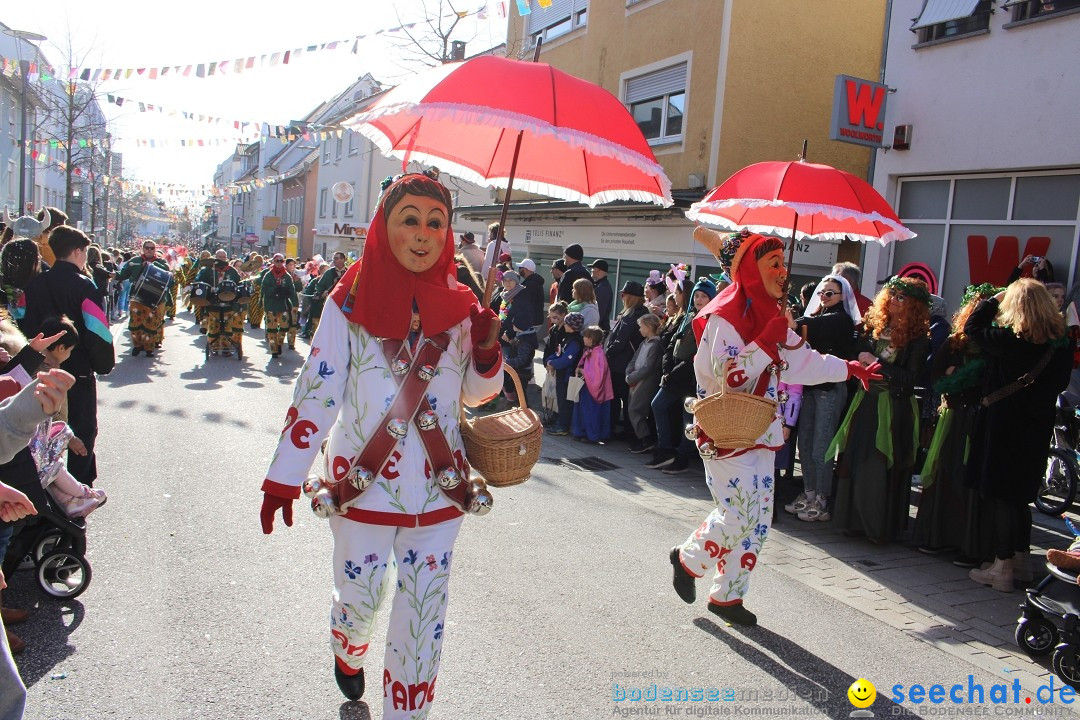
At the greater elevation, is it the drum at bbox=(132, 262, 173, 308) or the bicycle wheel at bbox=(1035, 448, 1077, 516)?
Result: the drum at bbox=(132, 262, 173, 308)

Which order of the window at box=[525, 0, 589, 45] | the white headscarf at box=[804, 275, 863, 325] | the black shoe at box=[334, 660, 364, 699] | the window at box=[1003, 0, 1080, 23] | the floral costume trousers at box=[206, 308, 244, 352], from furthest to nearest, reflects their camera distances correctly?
the window at box=[525, 0, 589, 45]
the floral costume trousers at box=[206, 308, 244, 352]
the window at box=[1003, 0, 1080, 23]
the white headscarf at box=[804, 275, 863, 325]
the black shoe at box=[334, 660, 364, 699]

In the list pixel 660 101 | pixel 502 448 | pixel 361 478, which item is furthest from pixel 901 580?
pixel 660 101

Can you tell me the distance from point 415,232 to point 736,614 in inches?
106

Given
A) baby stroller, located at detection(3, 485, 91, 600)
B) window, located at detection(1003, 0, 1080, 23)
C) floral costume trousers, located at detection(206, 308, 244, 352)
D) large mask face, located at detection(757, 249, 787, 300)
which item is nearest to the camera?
baby stroller, located at detection(3, 485, 91, 600)

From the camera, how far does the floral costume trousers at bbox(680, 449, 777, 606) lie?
164 inches

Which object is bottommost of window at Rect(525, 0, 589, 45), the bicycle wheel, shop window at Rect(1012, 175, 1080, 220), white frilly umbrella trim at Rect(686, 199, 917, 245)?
the bicycle wheel

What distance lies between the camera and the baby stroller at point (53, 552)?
412 centimetres

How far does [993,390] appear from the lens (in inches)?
202

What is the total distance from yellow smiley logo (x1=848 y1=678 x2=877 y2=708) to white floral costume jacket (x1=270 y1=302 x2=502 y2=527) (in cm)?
204

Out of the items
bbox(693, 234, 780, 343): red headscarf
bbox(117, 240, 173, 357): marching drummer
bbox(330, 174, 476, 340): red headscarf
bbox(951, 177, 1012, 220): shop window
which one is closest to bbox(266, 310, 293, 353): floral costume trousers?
bbox(117, 240, 173, 357): marching drummer

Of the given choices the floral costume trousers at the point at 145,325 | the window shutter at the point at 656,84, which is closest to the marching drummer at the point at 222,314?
the floral costume trousers at the point at 145,325

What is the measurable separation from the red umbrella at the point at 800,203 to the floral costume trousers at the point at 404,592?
320cm

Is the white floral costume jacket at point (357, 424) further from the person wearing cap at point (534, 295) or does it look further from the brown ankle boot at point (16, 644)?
the person wearing cap at point (534, 295)

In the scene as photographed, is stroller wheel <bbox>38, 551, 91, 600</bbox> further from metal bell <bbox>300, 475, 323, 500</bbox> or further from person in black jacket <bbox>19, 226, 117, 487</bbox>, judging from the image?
metal bell <bbox>300, 475, 323, 500</bbox>
